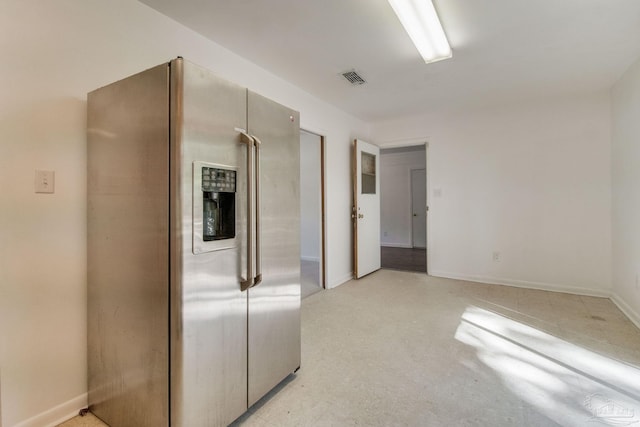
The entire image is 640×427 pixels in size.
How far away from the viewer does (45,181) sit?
5.10 feet

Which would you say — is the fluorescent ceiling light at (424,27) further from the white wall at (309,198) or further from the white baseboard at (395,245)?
the white baseboard at (395,245)

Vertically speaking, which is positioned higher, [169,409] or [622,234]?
[622,234]

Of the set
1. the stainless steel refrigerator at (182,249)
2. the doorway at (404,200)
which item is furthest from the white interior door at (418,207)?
the stainless steel refrigerator at (182,249)

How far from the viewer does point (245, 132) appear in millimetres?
1561

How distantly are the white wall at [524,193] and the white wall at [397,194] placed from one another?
3.02 meters

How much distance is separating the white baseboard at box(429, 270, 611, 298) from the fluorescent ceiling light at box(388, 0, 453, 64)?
9.98 ft

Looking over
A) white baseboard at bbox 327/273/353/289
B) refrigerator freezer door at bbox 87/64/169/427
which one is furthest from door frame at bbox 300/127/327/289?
refrigerator freezer door at bbox 87/64/169/427

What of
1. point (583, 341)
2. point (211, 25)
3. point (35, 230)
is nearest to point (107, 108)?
point (35, 230)

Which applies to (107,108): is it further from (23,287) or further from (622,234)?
(622,234)

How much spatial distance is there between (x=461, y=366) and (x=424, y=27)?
249 centimetres

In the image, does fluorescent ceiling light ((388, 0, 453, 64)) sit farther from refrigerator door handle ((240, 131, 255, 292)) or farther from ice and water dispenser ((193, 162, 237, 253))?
ice and water dispenser ((193, 162, 237, 253))

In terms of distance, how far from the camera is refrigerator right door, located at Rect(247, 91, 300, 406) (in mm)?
1631

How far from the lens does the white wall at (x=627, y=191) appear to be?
2781mm

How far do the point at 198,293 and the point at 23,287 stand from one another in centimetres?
95
